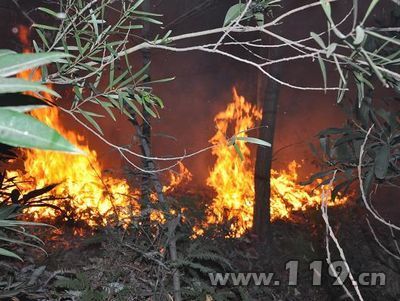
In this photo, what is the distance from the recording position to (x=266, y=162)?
16.6 feet

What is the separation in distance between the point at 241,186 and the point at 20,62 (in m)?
7.29

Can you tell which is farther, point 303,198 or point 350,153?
point 303,198

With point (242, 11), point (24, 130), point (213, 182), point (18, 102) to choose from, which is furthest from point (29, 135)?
point (213, 182)

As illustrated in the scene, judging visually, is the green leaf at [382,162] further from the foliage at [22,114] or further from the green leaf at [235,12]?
the foliage at [22,114]

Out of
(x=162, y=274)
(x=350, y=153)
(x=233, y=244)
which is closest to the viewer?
(x=162, y=274)

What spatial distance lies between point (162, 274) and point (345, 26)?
24.8ft

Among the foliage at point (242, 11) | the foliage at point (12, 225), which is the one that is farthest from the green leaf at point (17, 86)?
the foliage at point (242, 11)

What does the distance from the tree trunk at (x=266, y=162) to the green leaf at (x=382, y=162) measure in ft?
7.96

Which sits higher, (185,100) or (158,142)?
(185,100)

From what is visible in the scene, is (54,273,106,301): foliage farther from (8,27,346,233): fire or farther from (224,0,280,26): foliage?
(8,27,346,233): fire

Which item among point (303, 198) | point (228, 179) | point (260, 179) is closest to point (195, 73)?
point (228, 179)

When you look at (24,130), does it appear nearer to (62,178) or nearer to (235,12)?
(235,12)

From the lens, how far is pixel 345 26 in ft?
27.6

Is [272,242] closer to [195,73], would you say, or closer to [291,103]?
[291,103]
